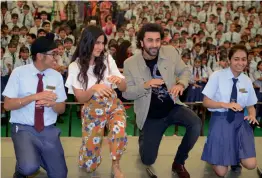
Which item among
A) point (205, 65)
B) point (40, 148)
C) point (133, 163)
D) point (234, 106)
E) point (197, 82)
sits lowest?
point (133, 163)

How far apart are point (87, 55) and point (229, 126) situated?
1443mm

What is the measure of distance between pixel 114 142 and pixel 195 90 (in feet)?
13.9

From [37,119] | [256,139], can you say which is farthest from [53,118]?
[256,139]

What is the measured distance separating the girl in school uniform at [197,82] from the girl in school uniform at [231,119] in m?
3.44

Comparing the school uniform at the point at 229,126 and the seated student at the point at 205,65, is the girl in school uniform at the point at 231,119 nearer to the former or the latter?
the school uniform at the point at 229,126

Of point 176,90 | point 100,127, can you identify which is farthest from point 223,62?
point 100,127

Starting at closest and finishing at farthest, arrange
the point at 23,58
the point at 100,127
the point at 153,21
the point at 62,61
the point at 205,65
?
the point at 100,127 < the point at 23,58 < the point at 62,61 < the point at 205,65 < the point at 153,21

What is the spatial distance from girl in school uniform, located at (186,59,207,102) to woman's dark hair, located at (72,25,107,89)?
3965 millimetres

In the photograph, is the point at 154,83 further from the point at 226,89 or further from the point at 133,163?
the point at 133,163

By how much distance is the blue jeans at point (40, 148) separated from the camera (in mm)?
3682

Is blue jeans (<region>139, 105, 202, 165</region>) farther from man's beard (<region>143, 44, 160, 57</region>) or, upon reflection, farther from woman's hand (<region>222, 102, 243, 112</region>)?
man's beard (<region>143, 44, 160, 57</region>)

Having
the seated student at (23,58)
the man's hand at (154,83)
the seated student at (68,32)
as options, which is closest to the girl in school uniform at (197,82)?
the seated student at (68,32)

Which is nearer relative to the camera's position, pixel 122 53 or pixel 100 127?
pixel 100 127

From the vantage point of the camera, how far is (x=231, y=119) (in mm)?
4223
